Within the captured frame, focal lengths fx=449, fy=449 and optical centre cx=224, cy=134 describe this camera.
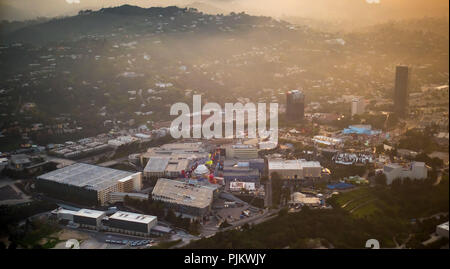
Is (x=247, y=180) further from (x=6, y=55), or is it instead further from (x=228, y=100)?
(x=6, y=55)

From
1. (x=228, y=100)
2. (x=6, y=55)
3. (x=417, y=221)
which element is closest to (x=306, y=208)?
(x=417, y=221)

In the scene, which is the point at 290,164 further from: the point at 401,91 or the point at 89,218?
the point at 401,91

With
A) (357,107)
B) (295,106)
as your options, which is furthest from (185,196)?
(357,107)

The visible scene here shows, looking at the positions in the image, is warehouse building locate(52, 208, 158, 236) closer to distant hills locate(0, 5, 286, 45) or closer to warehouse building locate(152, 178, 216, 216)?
warehouse building locate(152, 178, 216, 216)

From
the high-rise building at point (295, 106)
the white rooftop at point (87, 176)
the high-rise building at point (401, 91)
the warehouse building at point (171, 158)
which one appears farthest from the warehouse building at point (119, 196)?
the high-rise building at point (401, 91)

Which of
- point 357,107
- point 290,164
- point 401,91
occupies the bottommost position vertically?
point 290,164

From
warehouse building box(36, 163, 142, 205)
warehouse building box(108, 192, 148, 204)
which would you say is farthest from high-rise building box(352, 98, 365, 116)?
warehouse building box(108, 192, 148, 204)

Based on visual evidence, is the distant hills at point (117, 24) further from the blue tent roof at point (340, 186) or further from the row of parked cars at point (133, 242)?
the row of parked cars at point (133, 242)

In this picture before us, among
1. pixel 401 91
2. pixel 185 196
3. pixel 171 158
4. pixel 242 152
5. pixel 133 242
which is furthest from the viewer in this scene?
pixel 401 91
